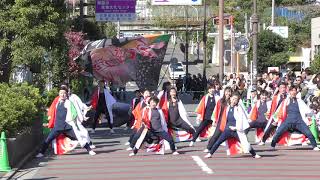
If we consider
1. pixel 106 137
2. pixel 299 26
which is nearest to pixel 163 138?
pixel 106 137

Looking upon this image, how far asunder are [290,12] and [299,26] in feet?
12.0

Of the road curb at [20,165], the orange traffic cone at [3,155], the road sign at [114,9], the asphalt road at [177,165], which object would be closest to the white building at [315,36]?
the road sign at [114,9]

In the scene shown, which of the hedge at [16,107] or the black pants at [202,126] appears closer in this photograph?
the hedge at [16,107]

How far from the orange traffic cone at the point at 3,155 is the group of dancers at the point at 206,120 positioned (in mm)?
2521

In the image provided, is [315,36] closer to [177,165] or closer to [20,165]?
[177,165]

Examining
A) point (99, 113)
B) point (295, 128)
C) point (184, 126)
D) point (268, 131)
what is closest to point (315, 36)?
point (99, 113)

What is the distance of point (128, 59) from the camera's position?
25.5 m

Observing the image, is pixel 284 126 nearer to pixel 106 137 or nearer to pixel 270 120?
pixel 270 120

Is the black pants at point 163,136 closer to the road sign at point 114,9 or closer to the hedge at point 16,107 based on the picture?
the hedge at point 16,107

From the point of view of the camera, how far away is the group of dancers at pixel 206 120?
46.6ft

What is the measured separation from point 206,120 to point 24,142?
4782 millimetres

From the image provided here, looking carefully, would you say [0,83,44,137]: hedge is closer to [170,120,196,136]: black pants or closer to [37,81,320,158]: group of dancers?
[37,81,320,158]: group of dancers

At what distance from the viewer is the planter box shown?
1323cm

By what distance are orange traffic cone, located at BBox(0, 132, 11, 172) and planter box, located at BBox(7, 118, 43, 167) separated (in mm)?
376
